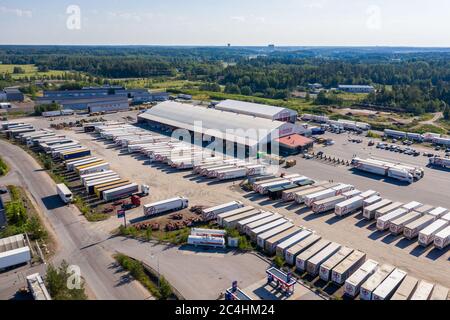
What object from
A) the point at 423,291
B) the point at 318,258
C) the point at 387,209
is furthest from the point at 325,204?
the point at 423,291

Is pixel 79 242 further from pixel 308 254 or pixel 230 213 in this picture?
pixel 308 254

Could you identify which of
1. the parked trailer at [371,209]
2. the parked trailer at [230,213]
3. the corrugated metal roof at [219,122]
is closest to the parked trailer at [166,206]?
the parked trailer at [230,213]

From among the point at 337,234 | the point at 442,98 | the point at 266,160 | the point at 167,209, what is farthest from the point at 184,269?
the point at 442,98

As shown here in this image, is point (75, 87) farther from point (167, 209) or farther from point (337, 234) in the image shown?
point (337, 234)

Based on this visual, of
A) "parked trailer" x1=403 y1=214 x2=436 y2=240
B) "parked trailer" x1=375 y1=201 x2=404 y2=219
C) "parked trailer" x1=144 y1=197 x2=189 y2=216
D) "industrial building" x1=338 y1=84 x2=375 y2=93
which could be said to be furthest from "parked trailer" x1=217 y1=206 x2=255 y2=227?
"industrial building" x1=338 y1=84 x2=375 y2=93

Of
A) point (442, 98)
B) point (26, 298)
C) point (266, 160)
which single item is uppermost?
point (442, 98)

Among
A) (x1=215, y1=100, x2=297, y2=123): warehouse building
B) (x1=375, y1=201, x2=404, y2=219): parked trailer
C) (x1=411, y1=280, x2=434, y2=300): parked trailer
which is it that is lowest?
(x1=411, y1=280, x2=434, y2=300): parked trailer

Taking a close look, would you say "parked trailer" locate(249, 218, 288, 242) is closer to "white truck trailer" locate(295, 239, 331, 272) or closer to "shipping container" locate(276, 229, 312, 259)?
"shipping container" locate(276, 229, 312, 259)
